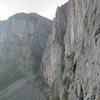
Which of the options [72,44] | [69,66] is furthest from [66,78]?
[72,44]

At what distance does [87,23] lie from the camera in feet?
384

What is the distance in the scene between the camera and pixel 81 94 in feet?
362

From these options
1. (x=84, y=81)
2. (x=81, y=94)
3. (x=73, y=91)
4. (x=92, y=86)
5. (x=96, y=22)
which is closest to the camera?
(x=92, y=86)

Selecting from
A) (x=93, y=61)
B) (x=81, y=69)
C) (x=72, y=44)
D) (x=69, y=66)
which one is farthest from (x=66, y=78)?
(x=93, y=61)

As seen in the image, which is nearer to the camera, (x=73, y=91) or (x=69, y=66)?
(x=73, y=91)

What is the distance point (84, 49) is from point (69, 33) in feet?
273

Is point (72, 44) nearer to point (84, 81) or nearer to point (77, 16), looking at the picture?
point (77, 16)

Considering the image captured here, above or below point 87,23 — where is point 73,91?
below

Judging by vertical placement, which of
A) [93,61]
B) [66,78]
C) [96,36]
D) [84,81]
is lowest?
[66,78]

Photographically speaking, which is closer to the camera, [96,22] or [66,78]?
[96,22]

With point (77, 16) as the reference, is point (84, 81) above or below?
below

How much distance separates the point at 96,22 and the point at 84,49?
728 inches

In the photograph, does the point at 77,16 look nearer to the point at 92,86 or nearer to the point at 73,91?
the point at 73,91

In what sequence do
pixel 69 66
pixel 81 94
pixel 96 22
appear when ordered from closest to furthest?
1. pixel 96 22
2. pixel 81 94
3. pixel 69 66
